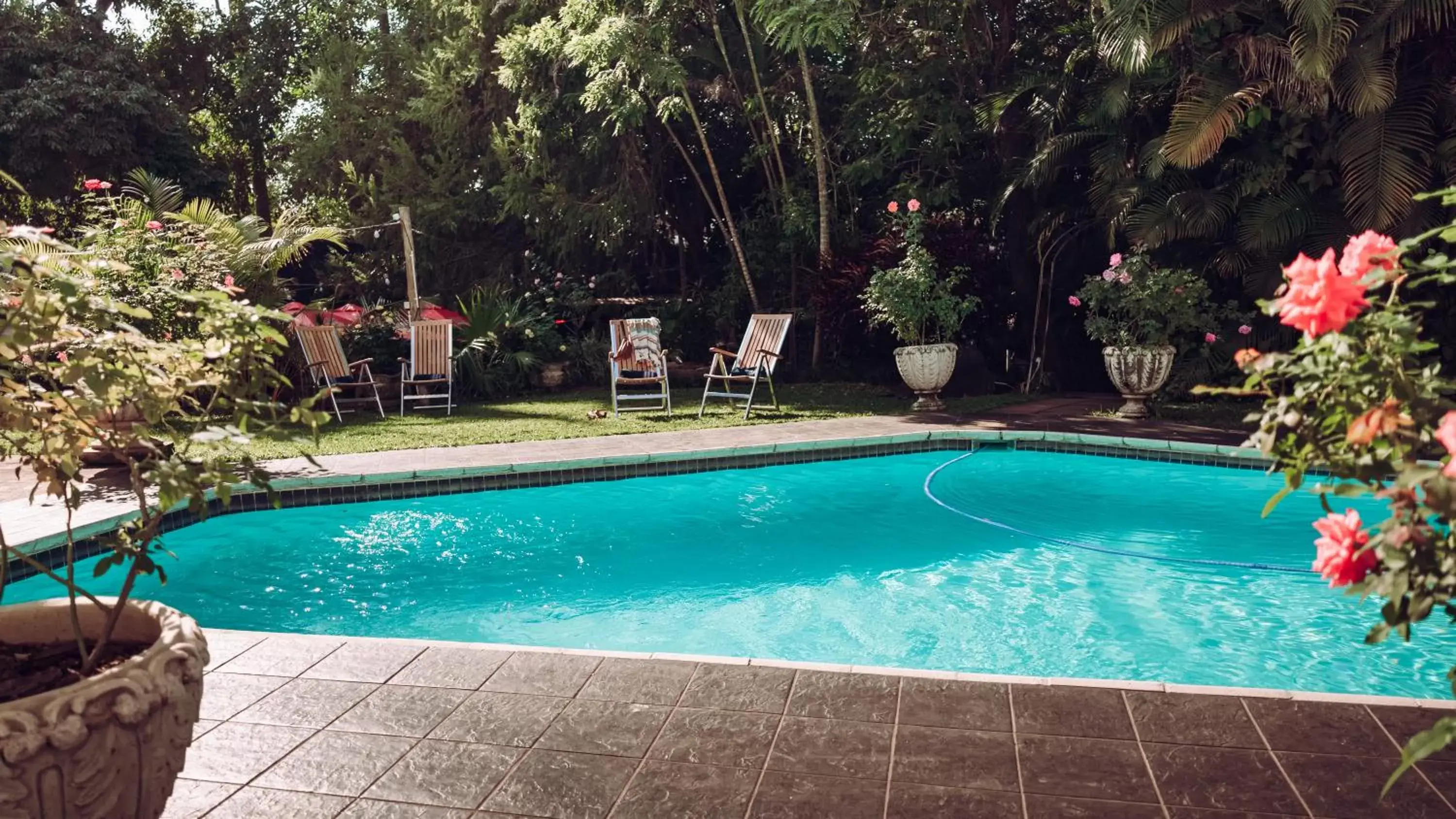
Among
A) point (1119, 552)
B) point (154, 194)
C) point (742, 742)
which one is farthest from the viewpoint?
point (154, 194)

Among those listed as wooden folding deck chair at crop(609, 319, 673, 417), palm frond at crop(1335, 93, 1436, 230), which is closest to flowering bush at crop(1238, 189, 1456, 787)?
palm frond at crop(1335, 93, 1436, 230)

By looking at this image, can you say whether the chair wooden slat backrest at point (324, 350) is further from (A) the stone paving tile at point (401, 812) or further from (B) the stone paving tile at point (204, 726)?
(A) the stone paving tile at point (401, 812)

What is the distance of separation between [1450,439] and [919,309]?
8.56 metres

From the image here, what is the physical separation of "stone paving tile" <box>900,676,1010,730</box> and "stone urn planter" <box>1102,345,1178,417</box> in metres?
6.36

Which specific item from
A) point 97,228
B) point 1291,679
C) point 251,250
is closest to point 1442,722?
point 1291,679

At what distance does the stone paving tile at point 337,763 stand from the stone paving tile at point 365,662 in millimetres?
403

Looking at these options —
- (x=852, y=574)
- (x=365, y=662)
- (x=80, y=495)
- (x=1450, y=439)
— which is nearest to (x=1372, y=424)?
(x=1450, y=439)

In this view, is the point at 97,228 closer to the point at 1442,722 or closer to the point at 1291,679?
the point at 1291,679

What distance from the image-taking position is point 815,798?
7.89ft

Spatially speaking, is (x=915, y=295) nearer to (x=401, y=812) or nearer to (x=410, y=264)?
(x=410, y=264)

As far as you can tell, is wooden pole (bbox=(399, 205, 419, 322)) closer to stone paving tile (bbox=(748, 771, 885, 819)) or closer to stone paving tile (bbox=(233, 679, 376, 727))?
stone paving tile (bbox=(233, 679, 376, 727))

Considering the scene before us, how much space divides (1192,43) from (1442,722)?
8.54m

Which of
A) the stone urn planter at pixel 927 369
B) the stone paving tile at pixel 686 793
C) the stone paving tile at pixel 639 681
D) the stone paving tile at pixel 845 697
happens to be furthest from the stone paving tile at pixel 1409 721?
the stone urn planter at pixel 927 369

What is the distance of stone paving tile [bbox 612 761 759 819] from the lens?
7.69ft
